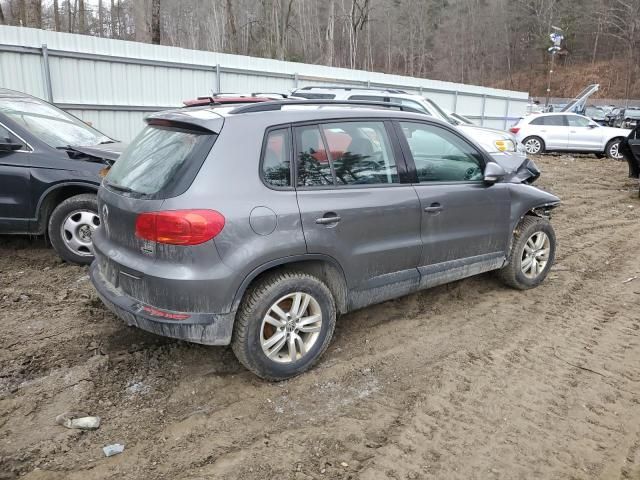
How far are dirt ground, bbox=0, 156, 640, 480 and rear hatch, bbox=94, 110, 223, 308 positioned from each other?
68 cm

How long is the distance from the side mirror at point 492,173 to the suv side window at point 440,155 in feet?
0.28

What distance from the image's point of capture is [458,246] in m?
4.21

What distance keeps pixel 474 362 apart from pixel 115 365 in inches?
98.2

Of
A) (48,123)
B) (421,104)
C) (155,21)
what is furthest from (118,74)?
(155,21)

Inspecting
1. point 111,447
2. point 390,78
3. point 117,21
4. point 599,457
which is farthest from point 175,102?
point 117,21

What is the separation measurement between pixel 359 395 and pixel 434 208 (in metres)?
1.53

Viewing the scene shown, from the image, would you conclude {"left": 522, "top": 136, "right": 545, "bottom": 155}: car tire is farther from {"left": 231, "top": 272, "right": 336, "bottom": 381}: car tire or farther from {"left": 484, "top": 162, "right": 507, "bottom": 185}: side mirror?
{"left": 231, "top": 272, "right": 336, "bottom": 381}: car tire

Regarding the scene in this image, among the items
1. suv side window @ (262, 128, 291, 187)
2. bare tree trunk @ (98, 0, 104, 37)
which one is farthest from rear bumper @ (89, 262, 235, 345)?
bare tree trunk @ (98, 0, 104, 37)

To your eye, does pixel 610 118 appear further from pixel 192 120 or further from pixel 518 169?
pixel 192 120

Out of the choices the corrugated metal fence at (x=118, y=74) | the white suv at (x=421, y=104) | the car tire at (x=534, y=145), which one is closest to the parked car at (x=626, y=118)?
the car tire at (x=534, y=145)

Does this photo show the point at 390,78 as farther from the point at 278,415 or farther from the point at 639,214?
the point at 278,415

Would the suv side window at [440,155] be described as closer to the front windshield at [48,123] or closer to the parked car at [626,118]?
the front windshield at [48,123]

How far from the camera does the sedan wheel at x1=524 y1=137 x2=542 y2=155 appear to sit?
59.3 feet

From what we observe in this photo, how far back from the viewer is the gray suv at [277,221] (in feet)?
9.82
